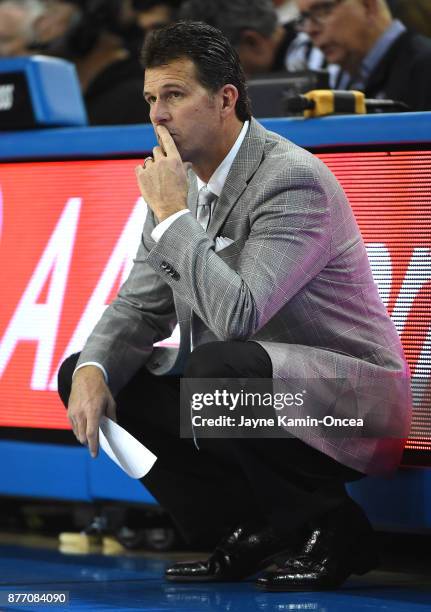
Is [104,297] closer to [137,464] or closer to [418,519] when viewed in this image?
[137,464]

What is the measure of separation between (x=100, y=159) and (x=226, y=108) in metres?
0.88

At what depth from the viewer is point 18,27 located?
677 cm

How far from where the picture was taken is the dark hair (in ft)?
9.70

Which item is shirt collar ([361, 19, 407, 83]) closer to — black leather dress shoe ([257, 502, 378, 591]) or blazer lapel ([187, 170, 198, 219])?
blazer lapel ([187, 170, 198, 219])

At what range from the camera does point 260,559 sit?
3008mm

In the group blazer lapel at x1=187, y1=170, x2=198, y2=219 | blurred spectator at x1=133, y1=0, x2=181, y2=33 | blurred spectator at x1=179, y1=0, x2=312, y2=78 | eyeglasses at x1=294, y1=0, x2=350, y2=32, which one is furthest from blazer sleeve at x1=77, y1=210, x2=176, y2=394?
blurred spectator at x1=133, y1=0, x2=181, y2=33

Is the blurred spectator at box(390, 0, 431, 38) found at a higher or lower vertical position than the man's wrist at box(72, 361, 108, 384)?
higher

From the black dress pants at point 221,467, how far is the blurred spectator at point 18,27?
3.90 metres

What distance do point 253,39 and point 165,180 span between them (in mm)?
2803

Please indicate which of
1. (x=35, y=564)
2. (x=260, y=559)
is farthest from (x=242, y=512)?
(x=35, y=564)

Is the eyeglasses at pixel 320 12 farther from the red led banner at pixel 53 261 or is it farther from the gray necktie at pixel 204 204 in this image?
the gray necktie at pixel 204 204

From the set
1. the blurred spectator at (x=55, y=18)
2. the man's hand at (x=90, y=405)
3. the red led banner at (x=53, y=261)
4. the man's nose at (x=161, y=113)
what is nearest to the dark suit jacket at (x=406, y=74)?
the red led banner at (x=53, y=261)

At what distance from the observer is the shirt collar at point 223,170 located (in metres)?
2.98

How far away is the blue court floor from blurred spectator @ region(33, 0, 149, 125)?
228 cm
